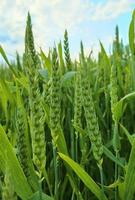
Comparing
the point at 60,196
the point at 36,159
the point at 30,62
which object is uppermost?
the point at 30,62

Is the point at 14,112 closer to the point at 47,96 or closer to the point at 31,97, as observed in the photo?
the point at 47,96

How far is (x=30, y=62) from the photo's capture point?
0.47 metres

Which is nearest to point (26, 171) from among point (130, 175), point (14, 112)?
point (130, 175)

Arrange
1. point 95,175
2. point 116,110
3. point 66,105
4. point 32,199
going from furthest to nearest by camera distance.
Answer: point 66,105
point 95,175
point 116,110
point 32,199

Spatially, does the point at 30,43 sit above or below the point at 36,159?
above

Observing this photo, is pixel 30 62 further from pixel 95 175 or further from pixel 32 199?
pixel 95 175

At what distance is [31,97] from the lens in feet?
1.56

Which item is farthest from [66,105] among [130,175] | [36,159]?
[36,159]

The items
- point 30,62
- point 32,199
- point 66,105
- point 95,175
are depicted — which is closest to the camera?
point 30,62

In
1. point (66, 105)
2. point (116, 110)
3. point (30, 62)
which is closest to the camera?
point (30, 62)

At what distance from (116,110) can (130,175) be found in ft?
0.55

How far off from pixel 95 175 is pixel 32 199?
428mm

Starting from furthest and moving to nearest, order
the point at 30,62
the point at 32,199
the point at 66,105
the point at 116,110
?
the point at 66,105 < the point at 116,110 < the point at 32,199 < the point at 30,62

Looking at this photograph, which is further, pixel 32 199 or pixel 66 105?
pixel 66 105
